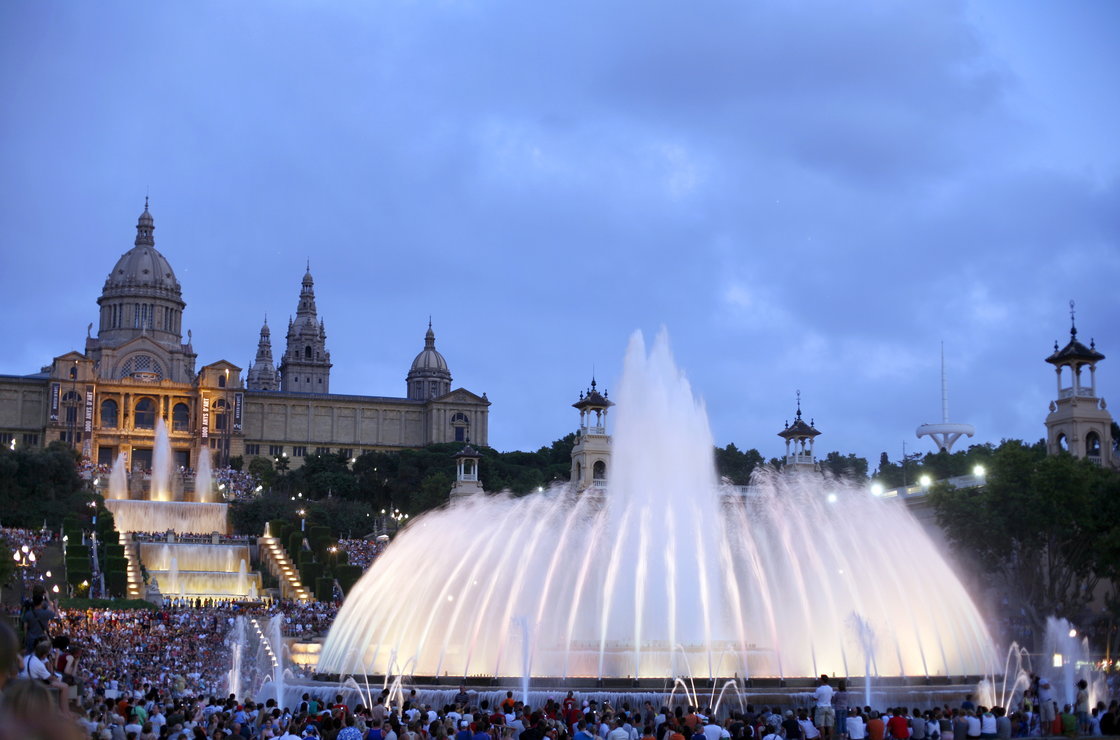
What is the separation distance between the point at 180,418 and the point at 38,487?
4047cm

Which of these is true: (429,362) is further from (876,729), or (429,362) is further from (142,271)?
(876,729)

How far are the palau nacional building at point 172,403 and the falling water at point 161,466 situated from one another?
10.3 ft

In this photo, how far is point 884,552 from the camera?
3091 centimetres

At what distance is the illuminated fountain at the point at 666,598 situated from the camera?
2770 centimetres

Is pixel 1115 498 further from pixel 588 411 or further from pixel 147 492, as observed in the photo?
pixel 147 492

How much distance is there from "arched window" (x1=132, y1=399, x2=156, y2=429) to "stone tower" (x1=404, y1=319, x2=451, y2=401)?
33.3 metres

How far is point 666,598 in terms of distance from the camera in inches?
1153

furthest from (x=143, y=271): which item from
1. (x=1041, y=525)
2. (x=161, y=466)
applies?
(x=1041, y=525)

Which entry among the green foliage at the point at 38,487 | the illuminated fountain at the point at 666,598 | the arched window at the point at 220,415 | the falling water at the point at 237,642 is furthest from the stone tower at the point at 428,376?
the illuminated fountain at the point at 666,598

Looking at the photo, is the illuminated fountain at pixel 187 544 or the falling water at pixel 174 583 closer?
the falling water at pixel 174 583

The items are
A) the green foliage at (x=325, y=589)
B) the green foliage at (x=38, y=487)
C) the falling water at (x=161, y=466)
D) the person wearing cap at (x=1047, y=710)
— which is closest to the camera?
the person wearing cap at (x=1047, y=710)

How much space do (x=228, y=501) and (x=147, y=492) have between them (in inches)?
495

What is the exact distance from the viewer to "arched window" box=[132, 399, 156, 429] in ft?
427

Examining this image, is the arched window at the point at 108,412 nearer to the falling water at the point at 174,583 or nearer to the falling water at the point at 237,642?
the falling water at the point at 174,583
